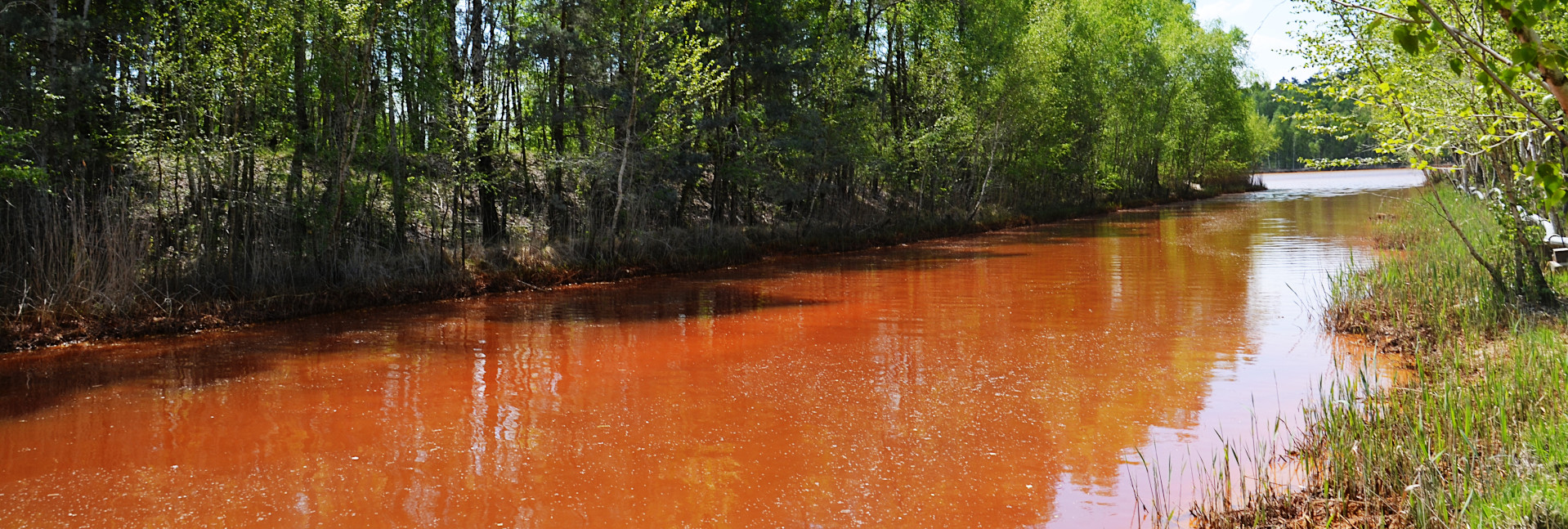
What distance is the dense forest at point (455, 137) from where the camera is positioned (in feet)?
39.5

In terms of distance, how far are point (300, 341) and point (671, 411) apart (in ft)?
19.6

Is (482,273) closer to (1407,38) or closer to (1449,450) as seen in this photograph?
(1449,450)

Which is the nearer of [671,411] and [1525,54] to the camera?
[1525,54]

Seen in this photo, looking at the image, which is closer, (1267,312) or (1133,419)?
(1133,419)

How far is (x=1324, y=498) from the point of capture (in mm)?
5020

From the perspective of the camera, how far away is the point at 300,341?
11383mm

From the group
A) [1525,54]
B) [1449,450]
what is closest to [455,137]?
[1449,450]

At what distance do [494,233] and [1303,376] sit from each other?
568 inches

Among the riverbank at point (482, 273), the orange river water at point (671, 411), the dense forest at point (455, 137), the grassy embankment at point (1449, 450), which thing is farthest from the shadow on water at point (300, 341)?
the grassy embankment at point (1449, 450)

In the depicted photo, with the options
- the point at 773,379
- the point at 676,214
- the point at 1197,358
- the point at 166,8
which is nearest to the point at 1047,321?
the point at 1197,358

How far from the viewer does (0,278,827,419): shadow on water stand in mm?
9273

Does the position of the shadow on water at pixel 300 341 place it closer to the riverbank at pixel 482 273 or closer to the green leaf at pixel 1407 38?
the riverbank at pixel 482 273

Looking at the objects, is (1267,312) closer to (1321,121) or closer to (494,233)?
(1321,121)

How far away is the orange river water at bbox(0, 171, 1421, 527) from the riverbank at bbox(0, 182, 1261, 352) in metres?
0.36
